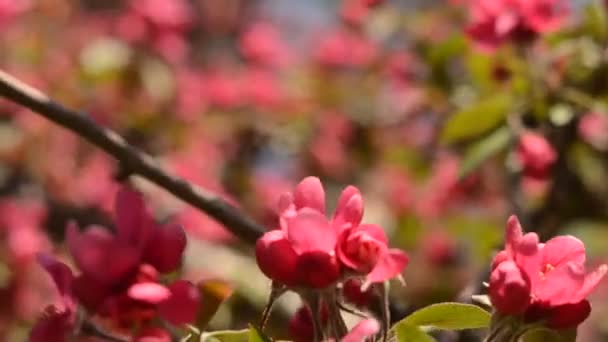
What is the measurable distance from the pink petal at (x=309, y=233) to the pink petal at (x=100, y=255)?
0.45 ft

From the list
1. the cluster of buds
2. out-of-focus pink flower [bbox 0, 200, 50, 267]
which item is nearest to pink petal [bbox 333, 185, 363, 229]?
the cluster of buds

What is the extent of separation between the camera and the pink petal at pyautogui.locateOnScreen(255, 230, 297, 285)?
0.96 m

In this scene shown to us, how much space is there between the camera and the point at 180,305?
3.26ft

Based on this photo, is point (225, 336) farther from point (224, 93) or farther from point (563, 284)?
point (224, 93)

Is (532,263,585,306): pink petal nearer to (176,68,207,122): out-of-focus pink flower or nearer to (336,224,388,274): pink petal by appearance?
(336,224,388,274): pink petal

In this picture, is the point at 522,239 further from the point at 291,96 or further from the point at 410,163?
the point at 291,96

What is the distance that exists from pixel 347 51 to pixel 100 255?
9.39 ft

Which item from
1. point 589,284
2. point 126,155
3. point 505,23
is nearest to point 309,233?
point 589,284

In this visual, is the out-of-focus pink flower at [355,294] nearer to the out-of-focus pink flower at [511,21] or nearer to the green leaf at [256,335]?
the green leaf at [256,335]

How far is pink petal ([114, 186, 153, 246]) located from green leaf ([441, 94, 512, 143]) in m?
0.80

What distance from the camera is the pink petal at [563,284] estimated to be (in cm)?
96

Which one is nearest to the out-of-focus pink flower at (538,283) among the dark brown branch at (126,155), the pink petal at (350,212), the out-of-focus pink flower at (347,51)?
the pink petal at (350,212)

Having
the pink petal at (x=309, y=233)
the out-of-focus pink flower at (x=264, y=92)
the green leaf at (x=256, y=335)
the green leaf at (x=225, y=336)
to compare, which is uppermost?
the out-of-focus pink flower at (x=264, y=92)

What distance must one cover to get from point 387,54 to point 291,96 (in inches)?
13.2
